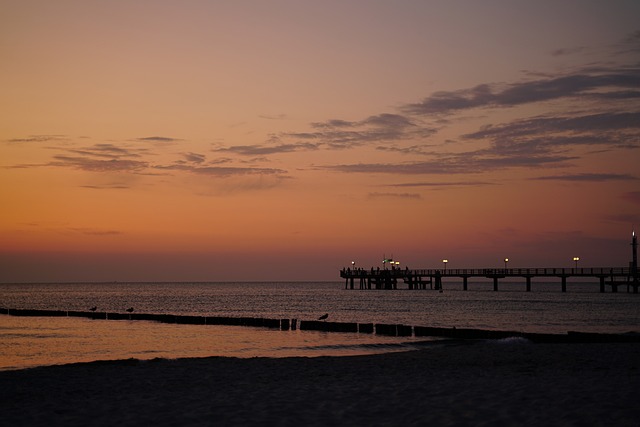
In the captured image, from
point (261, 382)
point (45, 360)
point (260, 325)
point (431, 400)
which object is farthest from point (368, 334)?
point (431, 400)

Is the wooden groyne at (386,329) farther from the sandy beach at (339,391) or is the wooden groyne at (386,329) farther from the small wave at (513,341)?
the sandy beach at (339,391)

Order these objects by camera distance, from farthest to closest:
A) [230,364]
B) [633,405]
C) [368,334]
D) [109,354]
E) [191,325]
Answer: [191,325]
[368,334]
[109,354]
[230,364]
[633,405]

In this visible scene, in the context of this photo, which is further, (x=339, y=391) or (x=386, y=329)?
(x=386, y=329)

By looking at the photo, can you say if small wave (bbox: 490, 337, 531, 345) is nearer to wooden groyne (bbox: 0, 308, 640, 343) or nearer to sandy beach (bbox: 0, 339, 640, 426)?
wooden groyne (bbox: 0, 308, 640, 343)

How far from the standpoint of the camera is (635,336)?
28516 mm

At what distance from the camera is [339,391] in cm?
1564

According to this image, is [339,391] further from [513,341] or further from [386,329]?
[386,329]

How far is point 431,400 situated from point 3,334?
34579mm

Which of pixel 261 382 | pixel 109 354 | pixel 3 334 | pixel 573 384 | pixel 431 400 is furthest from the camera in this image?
A: pixel 3 334

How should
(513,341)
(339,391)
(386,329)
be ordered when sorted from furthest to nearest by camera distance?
(386,329)
(513,341)
(339,391)

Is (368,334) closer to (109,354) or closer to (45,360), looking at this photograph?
(109,354)

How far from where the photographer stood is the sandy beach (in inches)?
495

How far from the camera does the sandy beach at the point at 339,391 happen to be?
1256 centimetres

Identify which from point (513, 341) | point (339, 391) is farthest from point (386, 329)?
point (339, 391)
